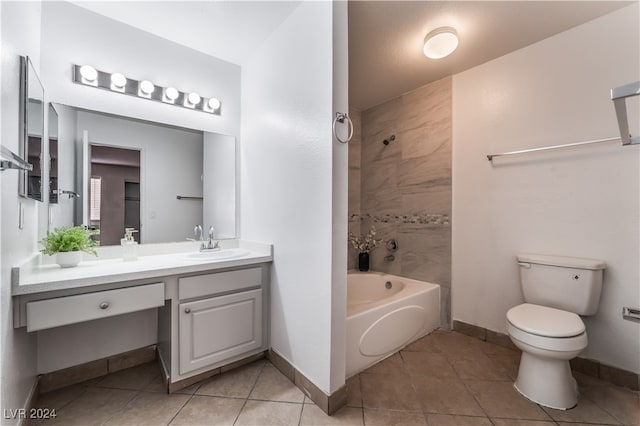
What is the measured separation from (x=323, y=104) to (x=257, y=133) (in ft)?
2.69

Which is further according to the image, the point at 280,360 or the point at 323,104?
the point at 280,360

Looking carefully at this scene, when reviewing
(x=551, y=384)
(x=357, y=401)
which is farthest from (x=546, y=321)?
(x=357, y=401)

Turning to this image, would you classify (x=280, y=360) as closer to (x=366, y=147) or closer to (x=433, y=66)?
(x=366, y=147)

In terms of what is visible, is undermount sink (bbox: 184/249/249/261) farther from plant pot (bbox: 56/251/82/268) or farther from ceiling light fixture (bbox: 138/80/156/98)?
ceiling light fixture (bbox: 138/80/156/98)

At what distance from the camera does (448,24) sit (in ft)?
5.82

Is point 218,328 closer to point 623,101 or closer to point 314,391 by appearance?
point 314,391

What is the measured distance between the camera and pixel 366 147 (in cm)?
314

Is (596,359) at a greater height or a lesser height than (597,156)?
lesser

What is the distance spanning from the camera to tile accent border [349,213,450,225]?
2.51 meters

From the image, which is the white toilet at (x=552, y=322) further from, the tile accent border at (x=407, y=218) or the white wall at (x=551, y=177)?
the tile accent border at (x=407, y=218)

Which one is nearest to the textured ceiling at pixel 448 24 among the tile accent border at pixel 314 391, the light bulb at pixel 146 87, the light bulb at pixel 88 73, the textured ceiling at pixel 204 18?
the textured ceiling at pixel 204 18

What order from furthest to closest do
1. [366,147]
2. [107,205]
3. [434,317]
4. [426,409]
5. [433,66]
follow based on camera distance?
[366,147], [434,317], [433,66], [107,205], [426,409]

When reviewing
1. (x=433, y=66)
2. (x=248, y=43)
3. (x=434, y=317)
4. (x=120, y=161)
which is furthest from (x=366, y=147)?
(x=120, y=161)

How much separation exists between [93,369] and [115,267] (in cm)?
78
